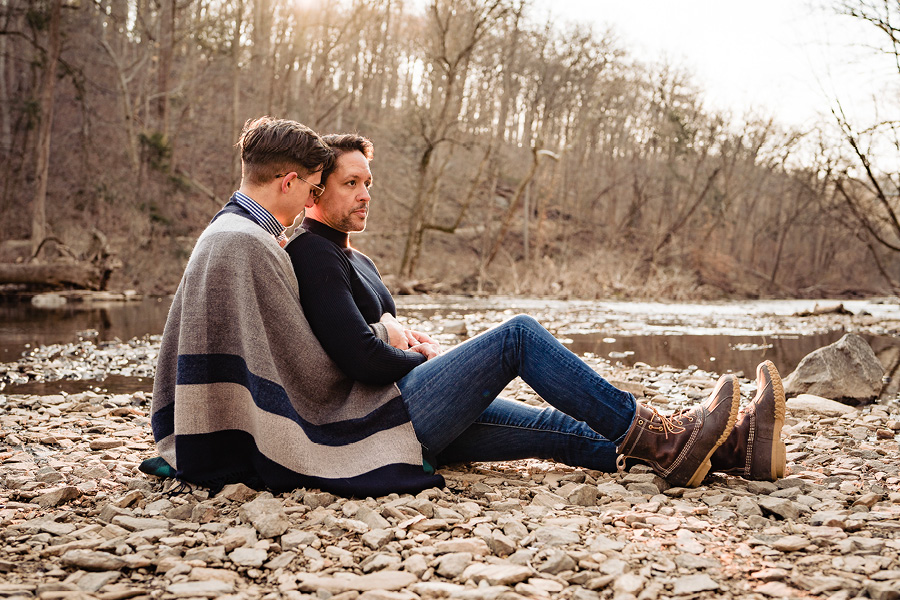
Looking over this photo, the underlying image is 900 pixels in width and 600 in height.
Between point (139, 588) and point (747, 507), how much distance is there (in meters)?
2.08

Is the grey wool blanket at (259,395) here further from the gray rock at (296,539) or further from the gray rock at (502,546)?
the gray rock at (502,546)

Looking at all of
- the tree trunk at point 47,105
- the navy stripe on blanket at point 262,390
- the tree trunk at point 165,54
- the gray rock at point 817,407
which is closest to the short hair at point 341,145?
the navy stripe on blanket at point 262,390

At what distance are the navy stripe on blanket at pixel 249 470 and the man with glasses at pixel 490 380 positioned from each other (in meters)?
0.21

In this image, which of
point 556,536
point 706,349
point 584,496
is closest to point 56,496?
point 556,536

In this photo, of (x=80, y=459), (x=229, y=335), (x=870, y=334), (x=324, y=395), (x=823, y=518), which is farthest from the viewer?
(x=870, y=334)

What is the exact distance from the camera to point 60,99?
25.5 m

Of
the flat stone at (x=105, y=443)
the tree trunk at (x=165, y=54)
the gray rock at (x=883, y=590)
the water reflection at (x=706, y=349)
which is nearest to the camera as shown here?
the gray rock at (x=883, y=590)

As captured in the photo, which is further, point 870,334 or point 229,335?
point 870,334

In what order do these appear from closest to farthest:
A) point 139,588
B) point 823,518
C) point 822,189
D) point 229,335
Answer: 1. point 139,588
2. point 823,518
3. point 229,335
4. point 822,189

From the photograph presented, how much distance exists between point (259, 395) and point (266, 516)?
1.58 ft

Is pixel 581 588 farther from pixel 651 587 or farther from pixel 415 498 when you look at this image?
pixel 415 498

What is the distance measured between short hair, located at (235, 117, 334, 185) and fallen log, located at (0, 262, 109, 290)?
14.5 metres

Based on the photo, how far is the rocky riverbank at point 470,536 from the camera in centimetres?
206

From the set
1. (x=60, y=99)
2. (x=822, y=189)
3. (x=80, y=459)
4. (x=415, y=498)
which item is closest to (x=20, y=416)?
(x=80, y=459)
